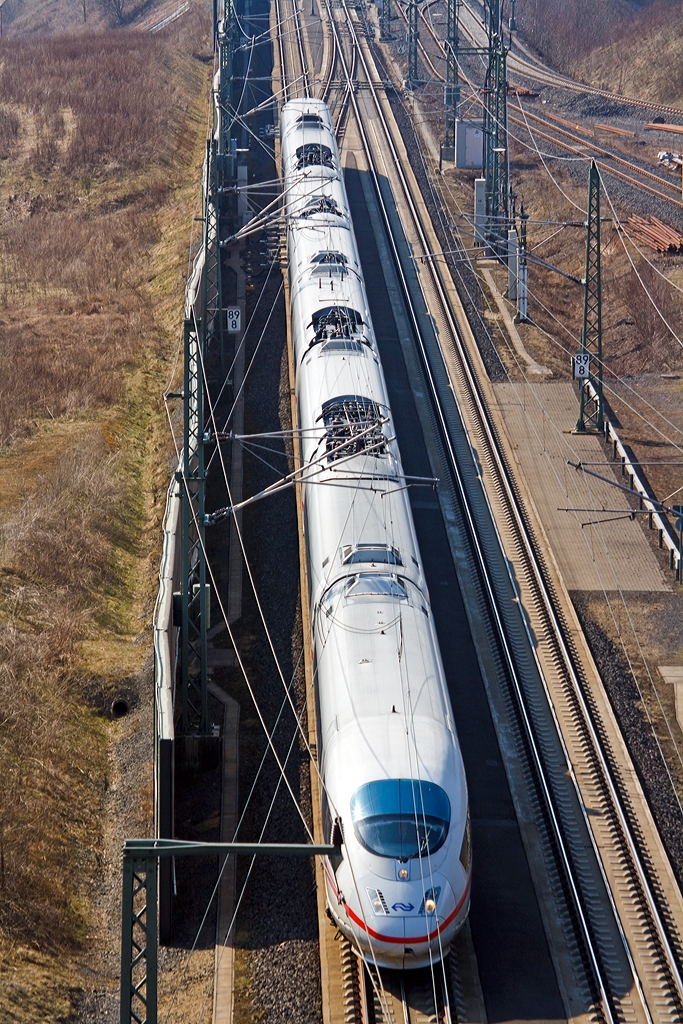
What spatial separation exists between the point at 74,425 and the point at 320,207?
446 inches

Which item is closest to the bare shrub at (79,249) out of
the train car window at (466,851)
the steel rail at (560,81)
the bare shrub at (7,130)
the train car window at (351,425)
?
the bare shrub at (7,130)

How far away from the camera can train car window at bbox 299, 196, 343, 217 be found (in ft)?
132

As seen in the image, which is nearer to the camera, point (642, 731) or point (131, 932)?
point (131, 932)

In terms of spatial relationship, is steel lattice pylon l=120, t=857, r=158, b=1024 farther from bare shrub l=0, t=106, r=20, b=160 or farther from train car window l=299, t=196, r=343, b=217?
bare shrub l=0, t=106, r=20, b=160

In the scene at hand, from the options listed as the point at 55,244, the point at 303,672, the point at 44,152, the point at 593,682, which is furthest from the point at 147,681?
the point at 44,152

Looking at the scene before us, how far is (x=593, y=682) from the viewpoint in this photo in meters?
27.1

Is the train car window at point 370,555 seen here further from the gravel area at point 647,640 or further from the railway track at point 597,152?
the railway track at point 597,152

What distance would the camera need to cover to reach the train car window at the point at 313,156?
4429cm

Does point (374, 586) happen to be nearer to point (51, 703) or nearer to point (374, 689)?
point (374, 689)

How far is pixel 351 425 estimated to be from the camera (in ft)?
87.7

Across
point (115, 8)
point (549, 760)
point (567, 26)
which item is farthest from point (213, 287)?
point (115, 8)

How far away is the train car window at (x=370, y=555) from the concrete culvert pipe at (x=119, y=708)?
269 inches

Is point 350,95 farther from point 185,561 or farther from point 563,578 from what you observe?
point 185,561

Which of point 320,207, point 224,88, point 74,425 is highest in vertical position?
point 224,88
